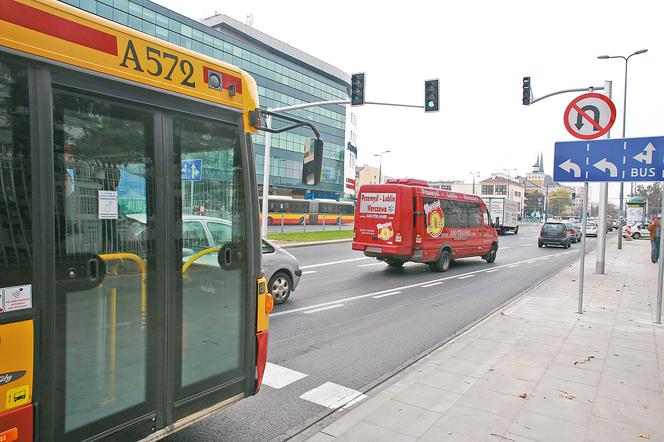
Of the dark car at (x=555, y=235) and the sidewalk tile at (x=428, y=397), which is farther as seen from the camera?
the dark car at (x=555, y=235)

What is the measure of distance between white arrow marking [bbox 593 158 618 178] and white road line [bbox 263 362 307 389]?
604 centimetres

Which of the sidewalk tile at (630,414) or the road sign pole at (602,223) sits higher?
the road sign pole at (602,223)

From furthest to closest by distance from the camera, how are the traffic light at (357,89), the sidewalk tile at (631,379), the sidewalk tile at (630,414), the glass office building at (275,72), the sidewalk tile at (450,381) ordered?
the glass office building at (275,72)
the traffic light at (357,89)
the sidewalk tile at (631,379)
the sidewalk tile at (450,381)
the sidewalk tile at (630,414)

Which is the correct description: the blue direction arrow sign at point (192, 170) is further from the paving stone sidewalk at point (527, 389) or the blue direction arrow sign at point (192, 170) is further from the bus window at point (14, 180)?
the paving stone sidewalk at point (527, 389)

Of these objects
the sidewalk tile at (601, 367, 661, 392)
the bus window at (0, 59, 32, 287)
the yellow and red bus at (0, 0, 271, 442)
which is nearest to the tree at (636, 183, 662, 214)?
the sidewalk tile at (601, 367, 661, 392)

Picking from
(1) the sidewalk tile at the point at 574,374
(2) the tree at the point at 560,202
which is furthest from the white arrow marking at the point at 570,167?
(2) the tree at the point at 560,202

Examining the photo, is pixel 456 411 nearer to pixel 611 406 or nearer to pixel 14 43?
pixel 611 406

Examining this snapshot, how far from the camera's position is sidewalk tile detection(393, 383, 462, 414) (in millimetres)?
4137

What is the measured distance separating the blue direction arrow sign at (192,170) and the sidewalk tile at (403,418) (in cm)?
246

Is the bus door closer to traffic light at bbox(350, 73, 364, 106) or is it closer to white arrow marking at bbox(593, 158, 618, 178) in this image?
white arrow marking at bbox(593, 158, 618, 178)

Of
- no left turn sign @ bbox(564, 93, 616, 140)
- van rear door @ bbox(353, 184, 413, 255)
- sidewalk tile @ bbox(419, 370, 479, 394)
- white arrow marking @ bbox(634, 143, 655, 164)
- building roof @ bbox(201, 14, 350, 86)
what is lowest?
sidewalk tile @ bbox(419, 370, 479, 394)

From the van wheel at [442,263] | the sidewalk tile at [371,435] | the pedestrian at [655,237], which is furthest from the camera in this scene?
the pedestrian at [655,237]

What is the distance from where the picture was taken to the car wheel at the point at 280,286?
851cm

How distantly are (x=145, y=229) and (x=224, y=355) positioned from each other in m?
1.14
